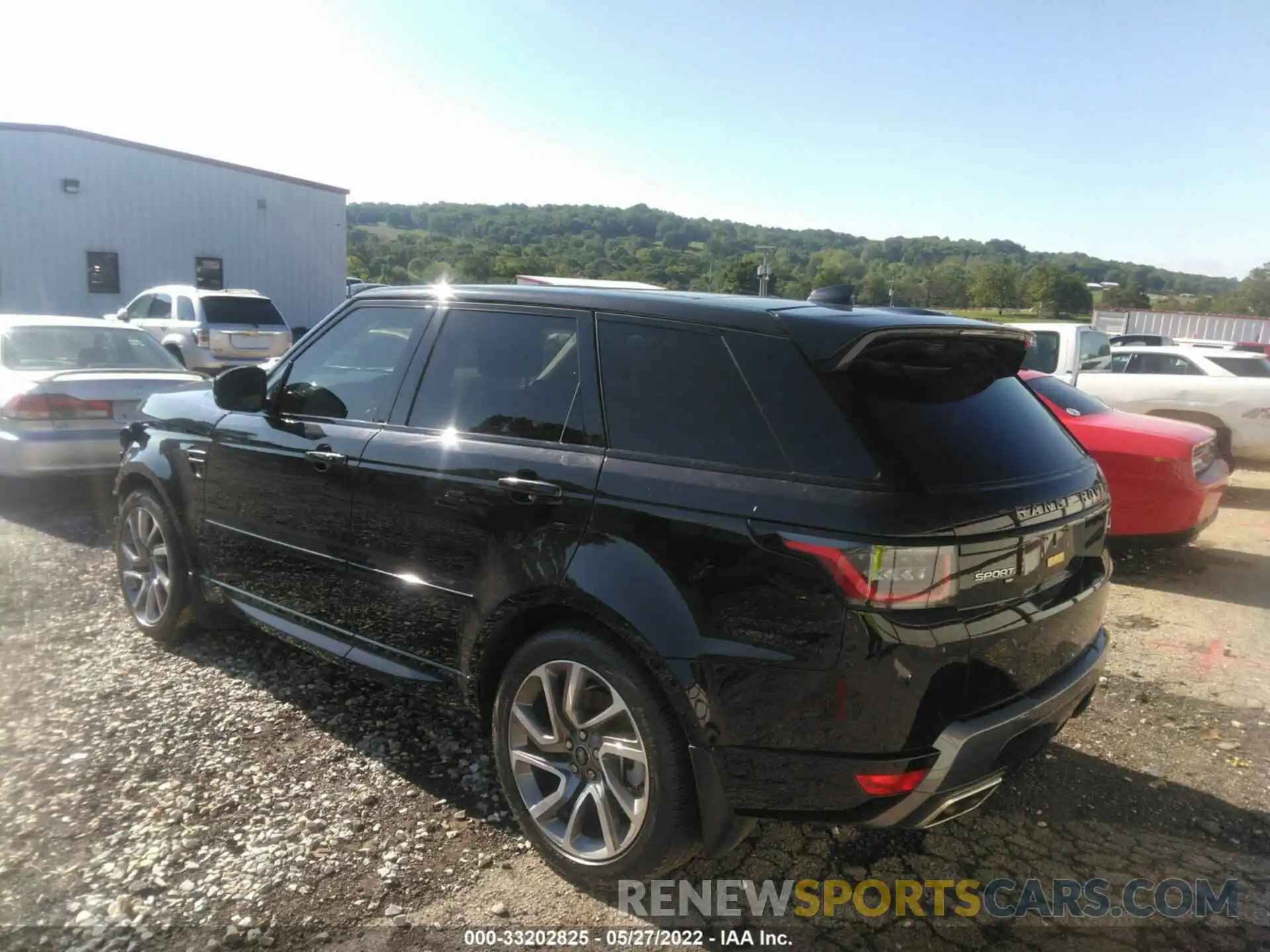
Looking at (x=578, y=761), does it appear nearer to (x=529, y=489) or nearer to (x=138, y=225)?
(x=529, y=489)

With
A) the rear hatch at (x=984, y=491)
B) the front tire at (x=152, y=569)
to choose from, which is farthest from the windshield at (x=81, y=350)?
the rear hatch at (x=984, y=491)

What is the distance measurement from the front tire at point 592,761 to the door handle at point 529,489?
1.36 feet

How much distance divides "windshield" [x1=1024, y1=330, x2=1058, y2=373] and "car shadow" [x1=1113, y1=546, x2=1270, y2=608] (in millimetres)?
3838

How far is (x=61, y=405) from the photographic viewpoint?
6730 millimetres

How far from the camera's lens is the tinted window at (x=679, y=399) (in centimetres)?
245

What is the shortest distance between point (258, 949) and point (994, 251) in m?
40.8

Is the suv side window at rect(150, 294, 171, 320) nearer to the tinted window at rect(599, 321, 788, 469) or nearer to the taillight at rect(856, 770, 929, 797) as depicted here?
the tinted window at rect(599, 321, 788, 469)

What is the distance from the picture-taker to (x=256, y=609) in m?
3.90

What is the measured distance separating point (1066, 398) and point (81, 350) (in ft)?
26.8

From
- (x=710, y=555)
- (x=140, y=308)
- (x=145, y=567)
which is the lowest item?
(x=145, y=567)

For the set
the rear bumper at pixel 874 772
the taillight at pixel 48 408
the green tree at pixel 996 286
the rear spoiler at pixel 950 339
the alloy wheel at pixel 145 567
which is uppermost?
the green tree at pixel 996 286

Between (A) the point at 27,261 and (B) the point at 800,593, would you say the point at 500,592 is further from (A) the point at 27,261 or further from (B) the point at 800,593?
(A) the point at 27,261

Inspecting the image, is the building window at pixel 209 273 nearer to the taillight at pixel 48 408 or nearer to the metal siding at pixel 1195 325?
the taillight at pixel 48 408

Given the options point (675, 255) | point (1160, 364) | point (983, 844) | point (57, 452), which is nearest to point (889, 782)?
point (983, 844)
